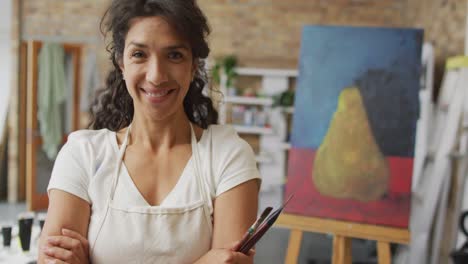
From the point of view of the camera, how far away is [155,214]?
43.9 inches

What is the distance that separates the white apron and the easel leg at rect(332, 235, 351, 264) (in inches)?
51.0

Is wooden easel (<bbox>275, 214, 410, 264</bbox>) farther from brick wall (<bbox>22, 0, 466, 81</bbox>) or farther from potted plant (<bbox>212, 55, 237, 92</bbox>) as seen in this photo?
brick wall (<bbox>22, 0, 466, 81</bbox>)

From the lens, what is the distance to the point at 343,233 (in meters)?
2.25

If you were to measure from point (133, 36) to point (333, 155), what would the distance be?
1.54 meters

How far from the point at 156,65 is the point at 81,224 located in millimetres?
426

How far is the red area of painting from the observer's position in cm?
227

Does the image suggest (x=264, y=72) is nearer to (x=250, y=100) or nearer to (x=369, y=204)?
(x=250, y=100)

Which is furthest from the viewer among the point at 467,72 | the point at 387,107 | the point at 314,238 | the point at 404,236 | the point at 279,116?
the point at 279,116

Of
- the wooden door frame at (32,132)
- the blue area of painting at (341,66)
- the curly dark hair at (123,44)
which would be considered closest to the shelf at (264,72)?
the wooden door frame at (32,132)

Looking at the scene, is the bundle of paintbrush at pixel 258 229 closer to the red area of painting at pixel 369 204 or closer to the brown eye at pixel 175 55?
the brown eye at pixel 175 55

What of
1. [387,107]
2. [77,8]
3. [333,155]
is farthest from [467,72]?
[77,8]

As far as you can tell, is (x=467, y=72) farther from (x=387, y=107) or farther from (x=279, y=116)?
(x=279, y=116)

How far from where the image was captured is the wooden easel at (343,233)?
220cm

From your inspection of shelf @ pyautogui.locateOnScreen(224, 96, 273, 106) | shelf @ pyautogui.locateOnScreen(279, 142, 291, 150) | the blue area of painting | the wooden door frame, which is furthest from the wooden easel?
the wooden door frame
